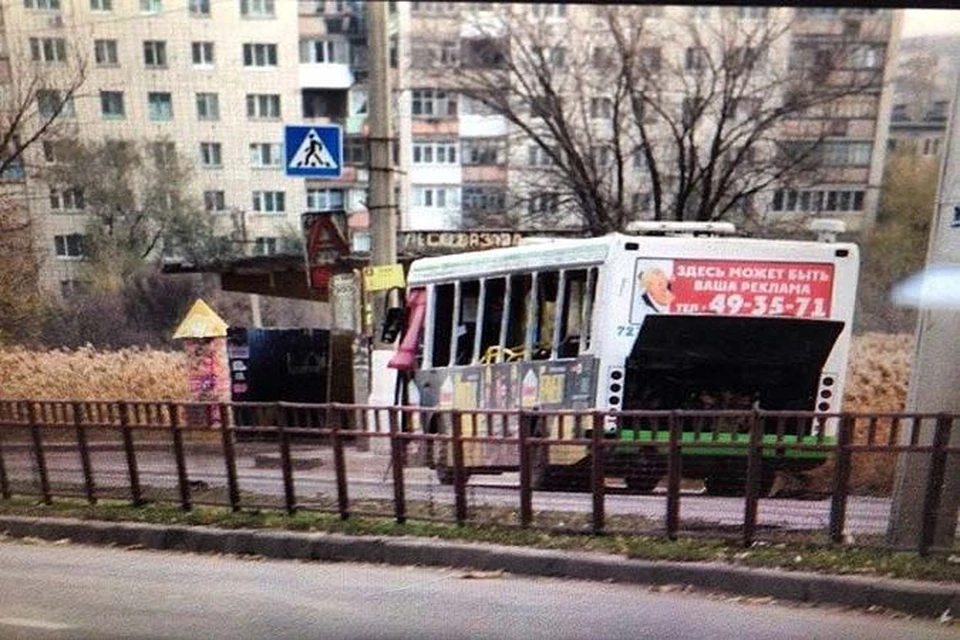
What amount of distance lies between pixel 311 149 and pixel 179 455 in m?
2.53

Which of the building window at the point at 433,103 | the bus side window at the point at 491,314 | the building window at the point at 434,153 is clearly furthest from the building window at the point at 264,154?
the building window at the point at 433,103

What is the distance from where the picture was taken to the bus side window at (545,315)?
5375 mm

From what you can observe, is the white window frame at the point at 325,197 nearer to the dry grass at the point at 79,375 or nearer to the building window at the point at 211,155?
the building window at the point at 211,155

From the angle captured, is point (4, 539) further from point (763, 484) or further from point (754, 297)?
point (754, 297)

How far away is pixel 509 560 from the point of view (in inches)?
136

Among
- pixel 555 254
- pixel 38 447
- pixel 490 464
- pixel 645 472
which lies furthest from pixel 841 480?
pixel 38 447

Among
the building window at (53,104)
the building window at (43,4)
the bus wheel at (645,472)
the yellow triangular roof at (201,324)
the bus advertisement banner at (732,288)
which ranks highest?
the building window at (43,4)

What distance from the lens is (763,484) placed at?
3.71 m

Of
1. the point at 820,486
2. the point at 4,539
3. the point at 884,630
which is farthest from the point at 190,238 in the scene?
the point at 884,630

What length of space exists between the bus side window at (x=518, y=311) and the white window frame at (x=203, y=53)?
330cm

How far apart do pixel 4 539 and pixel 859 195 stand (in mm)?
7752

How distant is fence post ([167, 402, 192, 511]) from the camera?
4.39 metres

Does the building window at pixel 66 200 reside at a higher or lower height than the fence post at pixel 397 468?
higher

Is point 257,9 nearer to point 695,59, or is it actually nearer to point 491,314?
point 491,314
